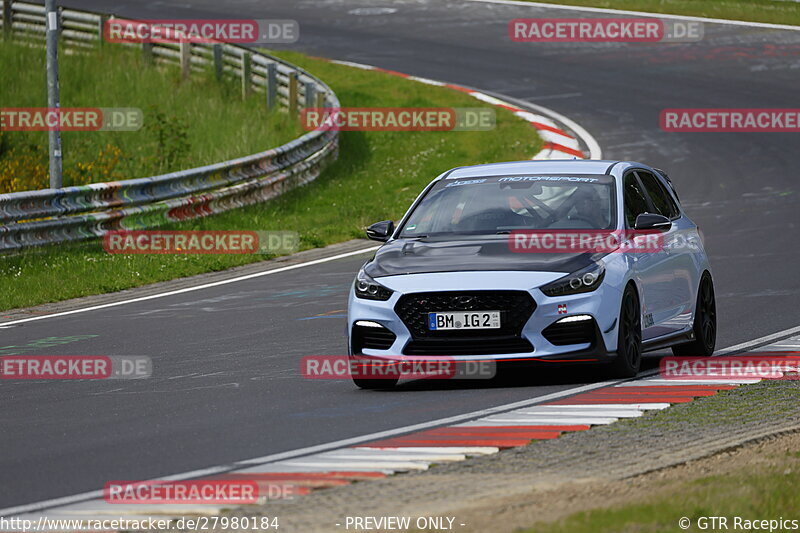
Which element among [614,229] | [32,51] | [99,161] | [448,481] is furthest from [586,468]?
[32,51]

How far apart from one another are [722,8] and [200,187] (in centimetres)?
2226

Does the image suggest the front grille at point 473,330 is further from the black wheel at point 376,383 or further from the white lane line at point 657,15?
the white lane line at point 657,15

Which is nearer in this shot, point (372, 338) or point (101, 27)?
point (372, 338)

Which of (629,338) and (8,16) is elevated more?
(629,338)

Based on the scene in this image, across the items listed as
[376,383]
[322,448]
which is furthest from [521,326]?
[322,448]

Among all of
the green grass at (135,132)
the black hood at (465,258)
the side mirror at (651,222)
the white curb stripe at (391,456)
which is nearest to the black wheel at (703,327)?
the side mirror at (651,222)

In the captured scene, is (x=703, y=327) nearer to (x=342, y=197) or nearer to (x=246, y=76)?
(x=342, y=197)

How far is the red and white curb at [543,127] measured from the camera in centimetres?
2622

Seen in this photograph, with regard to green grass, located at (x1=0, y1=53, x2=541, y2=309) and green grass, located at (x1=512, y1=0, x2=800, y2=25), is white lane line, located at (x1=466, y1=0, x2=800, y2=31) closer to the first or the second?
green grass, located at (x1=512, y1=0, x2=800, y2=25)

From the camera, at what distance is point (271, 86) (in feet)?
106

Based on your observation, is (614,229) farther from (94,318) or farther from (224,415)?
(94,318)

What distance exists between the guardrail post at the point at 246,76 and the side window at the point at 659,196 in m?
20.9

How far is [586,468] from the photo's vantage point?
780 cm

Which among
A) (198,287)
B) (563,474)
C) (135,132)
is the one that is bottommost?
(135,132)
